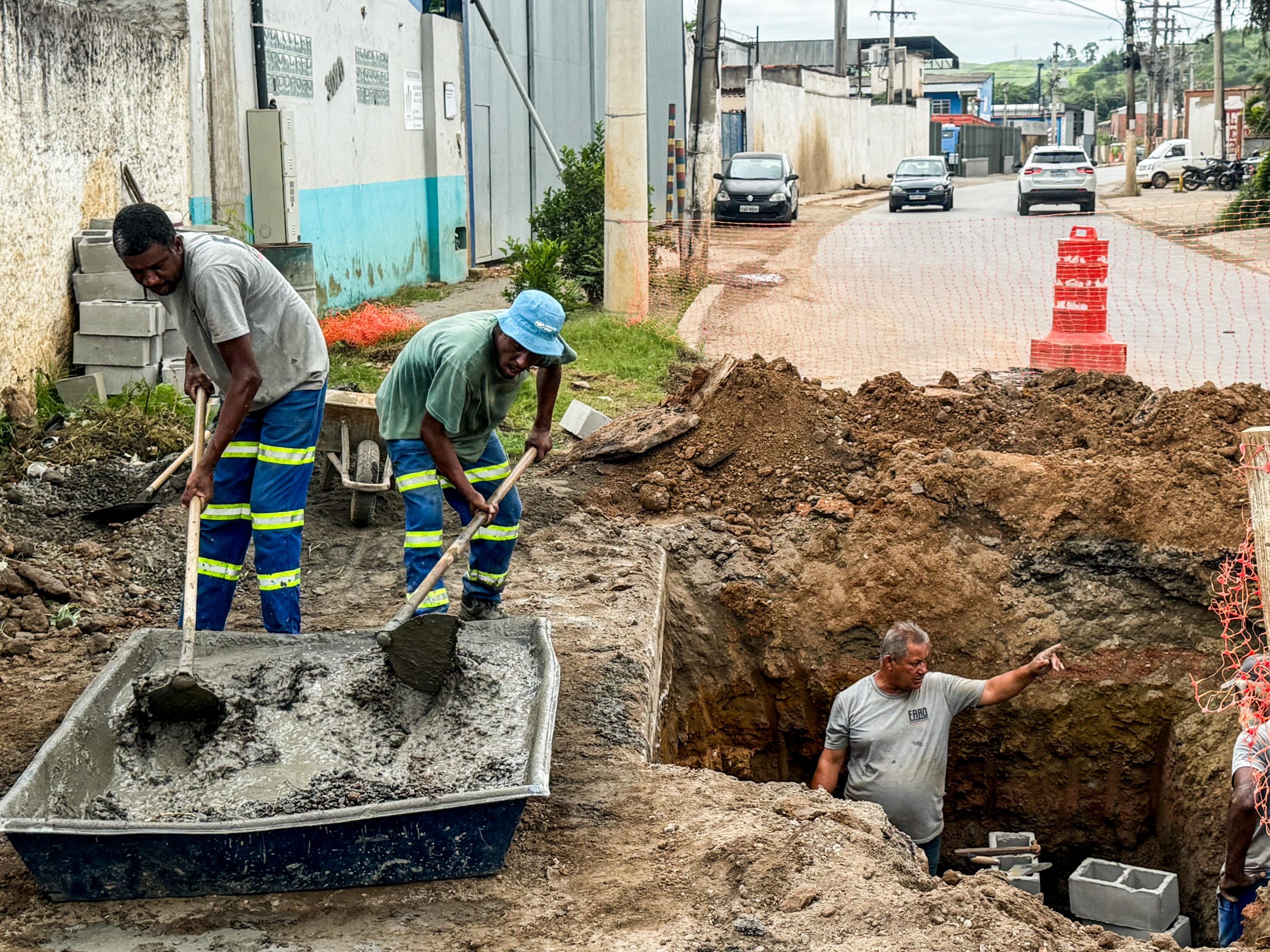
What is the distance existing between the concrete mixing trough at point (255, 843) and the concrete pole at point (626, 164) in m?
9.45

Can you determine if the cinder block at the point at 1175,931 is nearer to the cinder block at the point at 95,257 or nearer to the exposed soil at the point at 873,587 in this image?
the exposed soil at the point at 873,587

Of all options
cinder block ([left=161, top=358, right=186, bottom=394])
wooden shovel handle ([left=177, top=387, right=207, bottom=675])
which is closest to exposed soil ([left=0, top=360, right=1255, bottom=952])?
wooden shovel handle ([left=177, top=387, right=207, bottom=675])

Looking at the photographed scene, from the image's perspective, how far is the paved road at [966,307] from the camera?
11.9 m

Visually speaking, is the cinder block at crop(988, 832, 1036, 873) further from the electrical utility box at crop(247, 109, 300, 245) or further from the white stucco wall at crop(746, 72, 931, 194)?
the white stucco wall at crop(746, 72, 931, 194)

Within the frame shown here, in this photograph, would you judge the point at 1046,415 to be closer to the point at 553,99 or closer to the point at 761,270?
the point at 761,270

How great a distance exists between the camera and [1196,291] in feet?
52.7

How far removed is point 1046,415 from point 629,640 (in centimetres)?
394

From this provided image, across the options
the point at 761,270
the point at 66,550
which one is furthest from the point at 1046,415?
the point at 761,270

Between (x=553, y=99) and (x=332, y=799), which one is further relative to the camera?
(x=553, y=99)

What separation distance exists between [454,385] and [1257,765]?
3.30 metres

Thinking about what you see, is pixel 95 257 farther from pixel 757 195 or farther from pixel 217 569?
pixel 757 195

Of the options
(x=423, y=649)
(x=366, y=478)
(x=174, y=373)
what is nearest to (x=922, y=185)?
(x=174, y=373)

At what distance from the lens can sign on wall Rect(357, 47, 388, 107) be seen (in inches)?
535

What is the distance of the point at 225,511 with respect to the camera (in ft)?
15.8
